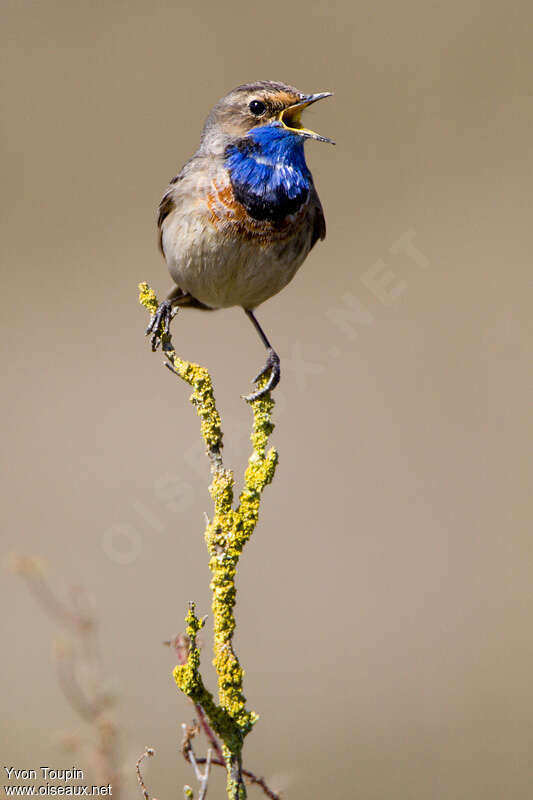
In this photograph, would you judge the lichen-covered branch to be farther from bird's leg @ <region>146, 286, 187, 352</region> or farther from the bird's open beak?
the bird's open beak

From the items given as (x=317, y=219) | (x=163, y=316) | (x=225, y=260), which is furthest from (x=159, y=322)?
(x=317, y=219)

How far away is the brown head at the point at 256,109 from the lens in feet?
11.2

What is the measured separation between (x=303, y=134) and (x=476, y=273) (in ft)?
13.9

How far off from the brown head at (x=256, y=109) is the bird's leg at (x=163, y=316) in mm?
575

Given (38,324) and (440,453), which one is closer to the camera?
(440,453)

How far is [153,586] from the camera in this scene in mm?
5621

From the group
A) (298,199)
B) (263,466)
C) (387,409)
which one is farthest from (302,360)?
(263,466)

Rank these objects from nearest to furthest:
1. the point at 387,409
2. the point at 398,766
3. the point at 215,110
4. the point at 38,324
→ the point at 215,110 < the point at 398,766 < the point at 387,409 < the point at 38,324

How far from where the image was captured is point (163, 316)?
3475 mm

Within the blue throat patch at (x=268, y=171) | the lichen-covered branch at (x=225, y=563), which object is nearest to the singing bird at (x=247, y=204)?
the blue throat patch at (x=268, y=171)

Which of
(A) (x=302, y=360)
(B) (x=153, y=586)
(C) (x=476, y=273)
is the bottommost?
(B) (x=153, y=586)

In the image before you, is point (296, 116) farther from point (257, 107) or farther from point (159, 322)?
point (159, 322)

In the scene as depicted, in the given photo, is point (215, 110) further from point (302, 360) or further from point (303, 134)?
point (302, 360)

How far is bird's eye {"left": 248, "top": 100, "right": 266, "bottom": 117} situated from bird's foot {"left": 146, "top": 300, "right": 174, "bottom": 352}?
28.1 inches
